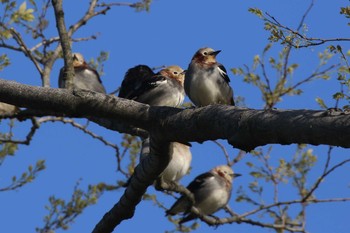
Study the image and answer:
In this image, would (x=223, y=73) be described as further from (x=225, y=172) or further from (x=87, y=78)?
(x=225, y=172)

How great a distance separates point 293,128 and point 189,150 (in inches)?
354

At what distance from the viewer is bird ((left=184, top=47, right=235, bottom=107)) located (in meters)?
8.18

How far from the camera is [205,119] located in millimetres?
4160

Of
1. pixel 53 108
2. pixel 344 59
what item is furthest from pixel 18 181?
pixel 344 59

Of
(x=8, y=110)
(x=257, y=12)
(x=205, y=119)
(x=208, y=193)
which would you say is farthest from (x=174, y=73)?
(x=205, y=119)

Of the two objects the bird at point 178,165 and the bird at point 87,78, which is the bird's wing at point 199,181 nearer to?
the bird at point 178,165

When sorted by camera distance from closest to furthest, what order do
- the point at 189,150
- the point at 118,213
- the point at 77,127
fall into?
the point at 118,213 < the point at 77,127 < the point at 189,150

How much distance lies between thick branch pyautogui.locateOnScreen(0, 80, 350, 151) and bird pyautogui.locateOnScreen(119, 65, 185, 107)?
5.72m

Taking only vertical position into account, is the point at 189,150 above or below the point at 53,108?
above

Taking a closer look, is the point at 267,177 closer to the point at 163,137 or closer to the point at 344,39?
the point at 163,137

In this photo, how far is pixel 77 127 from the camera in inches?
403

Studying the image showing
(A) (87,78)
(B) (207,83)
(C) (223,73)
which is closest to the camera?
(B) (207,83)

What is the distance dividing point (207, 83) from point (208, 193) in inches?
189

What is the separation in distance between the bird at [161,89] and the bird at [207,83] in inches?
64.2
